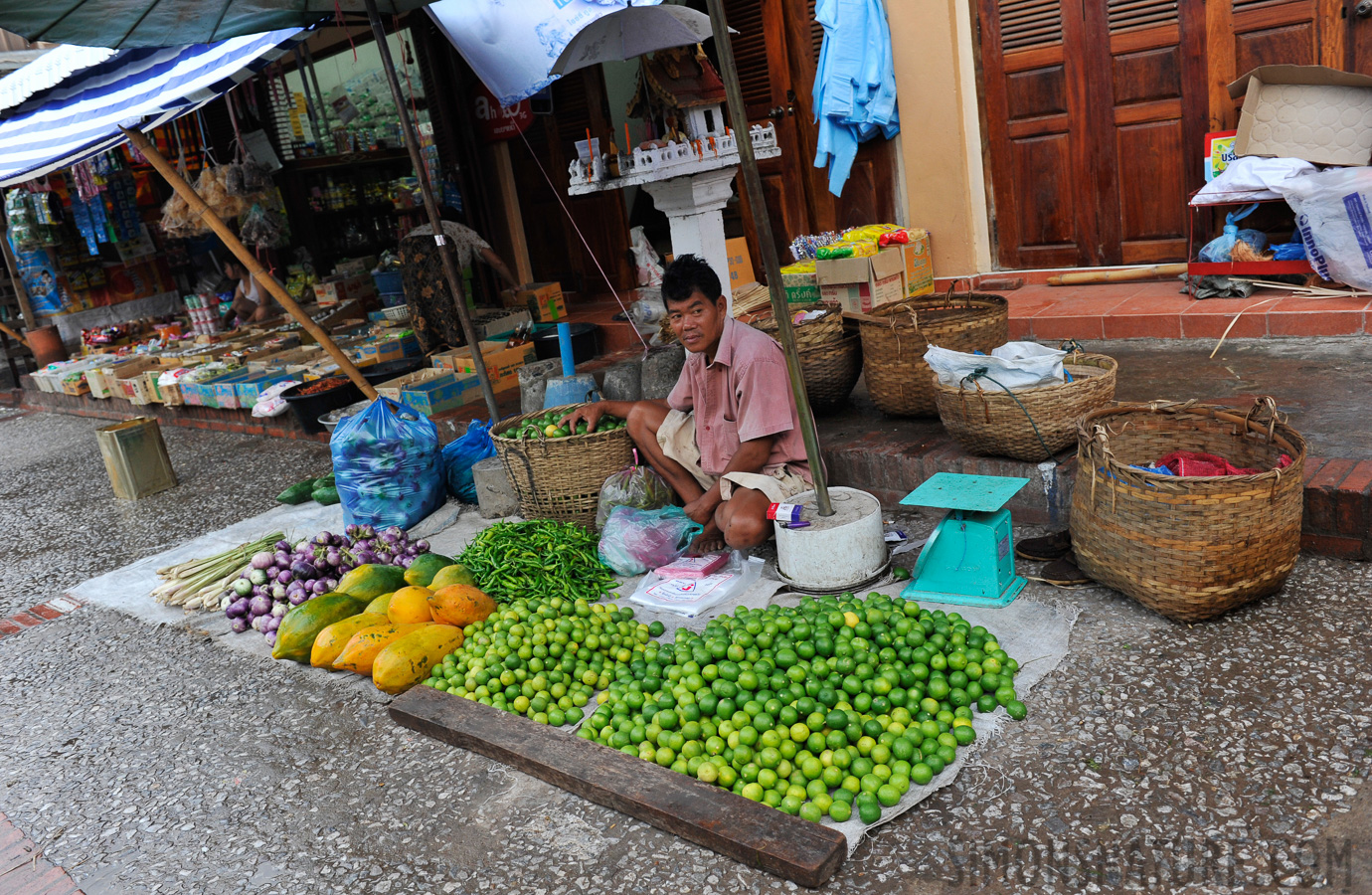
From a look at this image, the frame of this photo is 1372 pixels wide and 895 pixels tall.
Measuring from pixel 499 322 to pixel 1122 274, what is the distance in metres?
5.06

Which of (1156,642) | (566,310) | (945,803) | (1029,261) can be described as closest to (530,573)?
(945,803)

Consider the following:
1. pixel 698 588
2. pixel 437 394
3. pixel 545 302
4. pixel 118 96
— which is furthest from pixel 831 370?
pixel 118 96

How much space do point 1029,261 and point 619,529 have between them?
14.3 feet

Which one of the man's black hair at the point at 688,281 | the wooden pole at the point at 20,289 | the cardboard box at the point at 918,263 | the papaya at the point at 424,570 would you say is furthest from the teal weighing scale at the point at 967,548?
the wooden pole at the point at 20,289

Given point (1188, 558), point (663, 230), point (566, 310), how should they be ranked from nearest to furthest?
point (1188, 558) < point (566, 310) < point (663, 230)

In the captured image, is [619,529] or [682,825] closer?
[682,825]

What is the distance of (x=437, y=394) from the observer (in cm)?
696

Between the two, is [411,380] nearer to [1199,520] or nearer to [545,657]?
[545,657]

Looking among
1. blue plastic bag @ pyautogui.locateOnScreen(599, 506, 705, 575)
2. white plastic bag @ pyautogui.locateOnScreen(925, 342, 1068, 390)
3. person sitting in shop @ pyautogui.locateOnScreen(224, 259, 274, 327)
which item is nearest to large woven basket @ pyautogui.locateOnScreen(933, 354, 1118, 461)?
white plastic bag @ pyautogui.locateOnScreen(925, 342, 1068, 390)

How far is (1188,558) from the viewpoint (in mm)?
2910

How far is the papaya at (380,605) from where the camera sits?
152 inches

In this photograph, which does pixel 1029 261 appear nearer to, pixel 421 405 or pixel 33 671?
pixel 421 405

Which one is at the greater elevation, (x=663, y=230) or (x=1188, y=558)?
(x=663, y=230)

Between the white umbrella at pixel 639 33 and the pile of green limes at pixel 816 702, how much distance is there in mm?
3165
